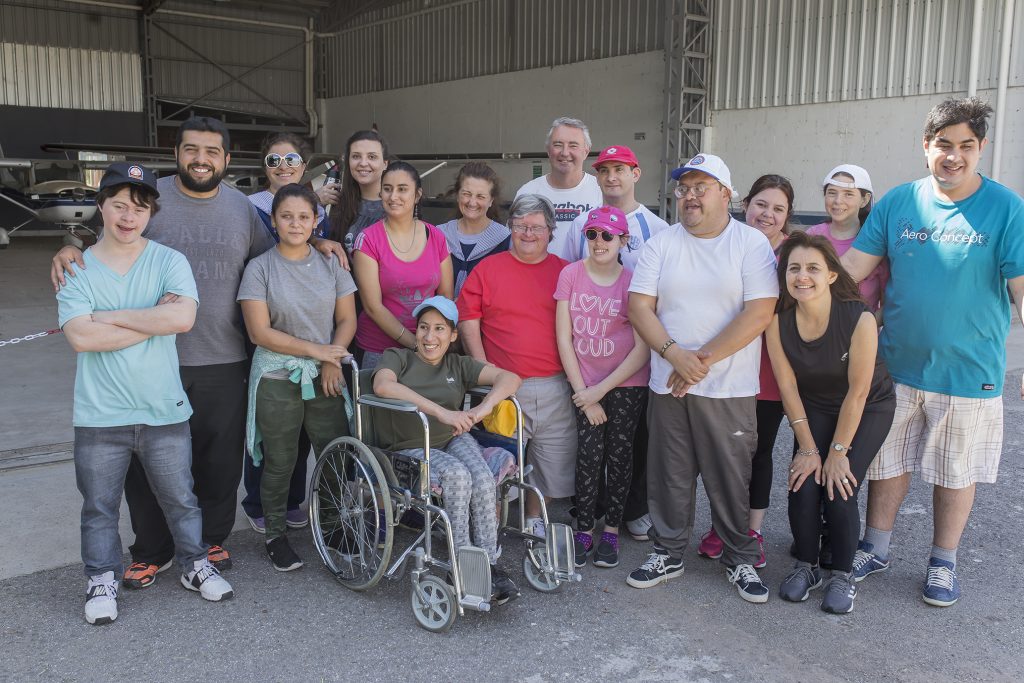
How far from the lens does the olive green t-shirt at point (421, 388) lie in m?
3.28

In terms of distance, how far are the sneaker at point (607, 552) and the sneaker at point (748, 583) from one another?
18.6 inches

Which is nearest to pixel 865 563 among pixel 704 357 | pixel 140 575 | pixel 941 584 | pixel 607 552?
pixel 941 584

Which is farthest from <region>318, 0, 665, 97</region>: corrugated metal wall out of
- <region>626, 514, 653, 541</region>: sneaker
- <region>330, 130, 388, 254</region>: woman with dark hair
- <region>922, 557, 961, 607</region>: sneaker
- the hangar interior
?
<region>922, 557, 961, 607</region>: sneaker

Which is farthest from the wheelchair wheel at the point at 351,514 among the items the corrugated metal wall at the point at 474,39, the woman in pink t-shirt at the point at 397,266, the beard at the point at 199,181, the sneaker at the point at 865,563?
the corrugated metal wall at the point at 474,39

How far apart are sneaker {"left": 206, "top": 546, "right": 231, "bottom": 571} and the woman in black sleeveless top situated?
2204 millimetres

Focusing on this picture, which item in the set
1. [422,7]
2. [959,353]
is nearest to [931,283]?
[959,353]

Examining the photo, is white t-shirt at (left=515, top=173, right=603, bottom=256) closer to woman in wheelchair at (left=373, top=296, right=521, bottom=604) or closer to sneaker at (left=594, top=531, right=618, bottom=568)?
woman in wheelchair at (left=373, top=296, right=521, bottom=604)

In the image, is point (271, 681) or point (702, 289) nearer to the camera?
point (271, 681)

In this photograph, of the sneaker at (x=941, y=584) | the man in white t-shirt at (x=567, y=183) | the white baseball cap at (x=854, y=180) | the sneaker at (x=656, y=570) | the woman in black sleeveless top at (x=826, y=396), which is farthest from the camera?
the man in white t-shirt at (x=567, y=183)

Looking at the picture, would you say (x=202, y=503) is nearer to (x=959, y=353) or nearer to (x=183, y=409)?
(x=183, y=409)

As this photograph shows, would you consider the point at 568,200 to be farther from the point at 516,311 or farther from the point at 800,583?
the point at 800,583

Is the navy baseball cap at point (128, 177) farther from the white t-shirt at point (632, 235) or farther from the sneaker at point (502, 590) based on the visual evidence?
the sneaker at point (502, 590)

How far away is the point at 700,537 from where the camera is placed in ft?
12.6

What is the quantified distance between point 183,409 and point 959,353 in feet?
9.50
